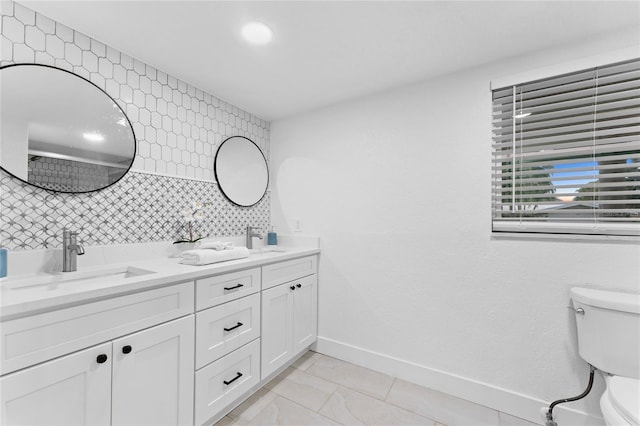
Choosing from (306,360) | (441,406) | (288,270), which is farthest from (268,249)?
(441,406)

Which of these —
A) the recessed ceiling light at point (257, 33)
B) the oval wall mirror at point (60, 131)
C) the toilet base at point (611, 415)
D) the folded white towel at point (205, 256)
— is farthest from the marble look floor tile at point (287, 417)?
the recessed ceiling light at point (257, 33)

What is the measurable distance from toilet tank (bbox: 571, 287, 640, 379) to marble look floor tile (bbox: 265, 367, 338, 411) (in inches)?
58.2

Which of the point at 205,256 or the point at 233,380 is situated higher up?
the point at 205,256

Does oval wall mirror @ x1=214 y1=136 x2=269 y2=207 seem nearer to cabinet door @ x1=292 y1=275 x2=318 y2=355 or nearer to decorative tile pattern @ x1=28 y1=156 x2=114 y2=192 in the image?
decorative tile pattern @ x1=28 y1=156 x2=114 y2=192

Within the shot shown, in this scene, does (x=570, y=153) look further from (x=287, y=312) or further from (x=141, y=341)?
(x=141, y=341)

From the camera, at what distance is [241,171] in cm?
239

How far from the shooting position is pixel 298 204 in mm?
2523

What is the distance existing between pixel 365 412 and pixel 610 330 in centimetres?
136

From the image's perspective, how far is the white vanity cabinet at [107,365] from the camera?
0.87 metres

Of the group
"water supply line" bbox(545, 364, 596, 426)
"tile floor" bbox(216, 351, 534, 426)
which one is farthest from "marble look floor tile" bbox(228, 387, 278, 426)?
"water supply line" bbox(545, 364, 596, 426)

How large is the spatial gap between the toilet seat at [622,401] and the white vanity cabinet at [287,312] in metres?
1.68

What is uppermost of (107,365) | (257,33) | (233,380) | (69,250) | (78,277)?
(257,33)

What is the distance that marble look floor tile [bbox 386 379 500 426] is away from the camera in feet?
5.16

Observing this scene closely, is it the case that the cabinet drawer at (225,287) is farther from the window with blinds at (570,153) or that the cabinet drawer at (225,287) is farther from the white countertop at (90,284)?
the window with blinds at (570,153)
